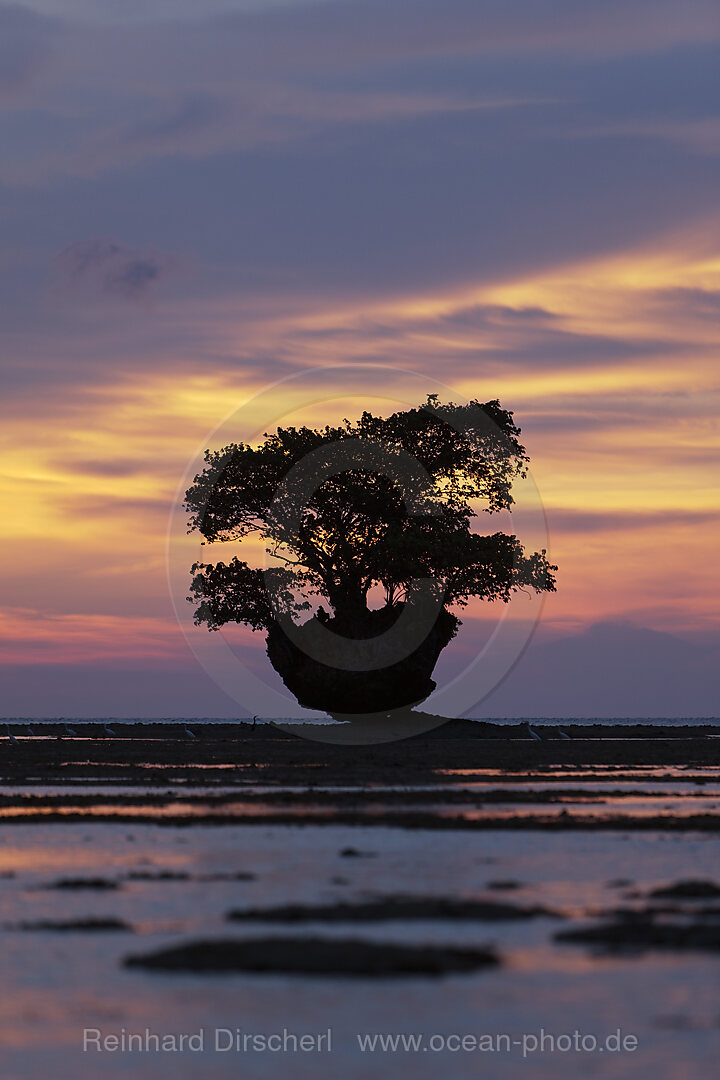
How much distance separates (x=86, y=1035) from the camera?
549 inches

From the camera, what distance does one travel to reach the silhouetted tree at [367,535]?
96.2 m

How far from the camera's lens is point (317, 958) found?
17250 millimetres

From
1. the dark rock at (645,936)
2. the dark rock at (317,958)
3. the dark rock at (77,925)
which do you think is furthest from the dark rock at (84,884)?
the dark rock at (645,936)

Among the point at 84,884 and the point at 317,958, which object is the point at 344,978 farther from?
the point at 84,884

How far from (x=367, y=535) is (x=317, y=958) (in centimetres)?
8046

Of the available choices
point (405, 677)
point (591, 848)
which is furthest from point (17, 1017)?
point (405, 677)

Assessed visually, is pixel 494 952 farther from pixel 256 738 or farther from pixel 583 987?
pixel 256 738

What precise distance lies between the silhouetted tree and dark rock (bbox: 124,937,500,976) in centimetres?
7620

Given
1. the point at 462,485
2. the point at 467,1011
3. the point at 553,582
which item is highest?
the point at 462,485

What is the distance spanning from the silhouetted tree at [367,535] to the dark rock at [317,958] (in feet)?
250

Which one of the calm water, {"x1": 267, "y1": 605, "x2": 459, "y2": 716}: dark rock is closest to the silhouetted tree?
{"x1": 267, "y1": 605, "x2": 459, "y2": 716}: dark rock

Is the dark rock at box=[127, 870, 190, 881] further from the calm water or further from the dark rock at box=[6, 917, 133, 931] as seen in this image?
the dark rock at box=[6, 917, 133, 931]

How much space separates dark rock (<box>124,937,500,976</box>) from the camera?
16.7 m

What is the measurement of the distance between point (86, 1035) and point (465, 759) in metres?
54.2
